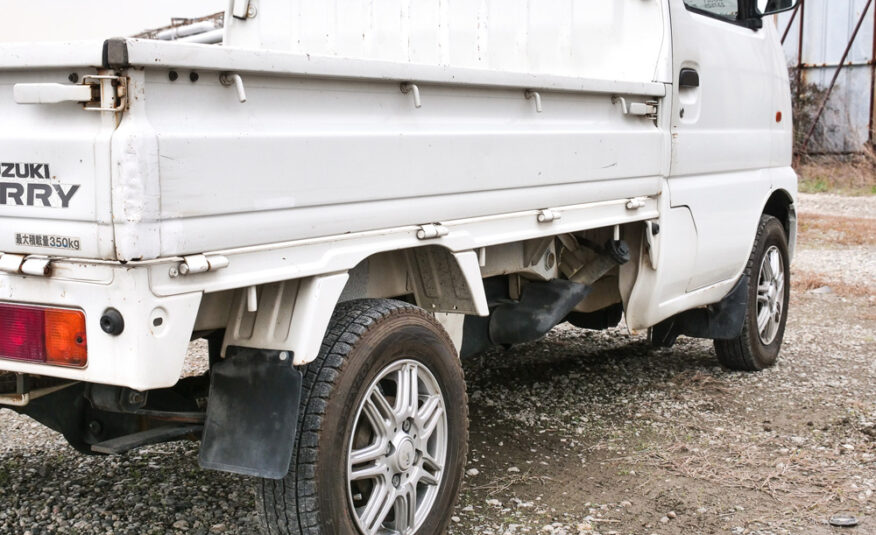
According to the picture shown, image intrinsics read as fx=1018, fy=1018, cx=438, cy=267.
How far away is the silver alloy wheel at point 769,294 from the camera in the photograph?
582cm

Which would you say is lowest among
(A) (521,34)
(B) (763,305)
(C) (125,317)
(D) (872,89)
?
(B) (763,305)

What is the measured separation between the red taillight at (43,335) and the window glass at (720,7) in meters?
3.68

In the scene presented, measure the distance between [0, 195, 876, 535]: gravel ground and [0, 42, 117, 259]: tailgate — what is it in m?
1.51

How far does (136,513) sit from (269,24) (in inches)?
98.5

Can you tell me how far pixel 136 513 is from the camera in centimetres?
365

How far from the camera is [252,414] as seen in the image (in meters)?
2.71

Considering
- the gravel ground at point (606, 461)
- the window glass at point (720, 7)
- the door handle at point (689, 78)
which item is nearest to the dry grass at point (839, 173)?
the gravel ground at point (606, 461)

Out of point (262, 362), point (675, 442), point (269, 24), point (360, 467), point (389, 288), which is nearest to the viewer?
point (262, 362)

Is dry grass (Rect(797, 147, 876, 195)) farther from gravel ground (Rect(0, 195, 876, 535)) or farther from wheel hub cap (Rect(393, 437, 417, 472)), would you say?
wheel hub cap (Rect(393, 437, 417, 472))

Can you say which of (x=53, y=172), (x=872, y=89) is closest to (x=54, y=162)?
(x=53, y=172)

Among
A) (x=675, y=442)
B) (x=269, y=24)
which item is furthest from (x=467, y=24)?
(x=675, y=442)

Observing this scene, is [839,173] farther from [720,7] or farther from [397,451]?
[397,451]

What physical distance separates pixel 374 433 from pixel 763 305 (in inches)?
138

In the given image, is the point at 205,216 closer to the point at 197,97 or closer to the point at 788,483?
the point at 197,97
